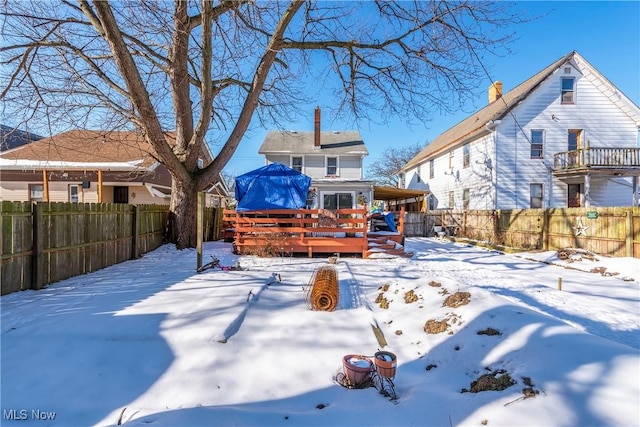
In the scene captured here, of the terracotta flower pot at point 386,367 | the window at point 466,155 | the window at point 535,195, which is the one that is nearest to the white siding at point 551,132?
the window at point 535,195

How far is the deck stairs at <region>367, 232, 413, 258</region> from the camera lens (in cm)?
964

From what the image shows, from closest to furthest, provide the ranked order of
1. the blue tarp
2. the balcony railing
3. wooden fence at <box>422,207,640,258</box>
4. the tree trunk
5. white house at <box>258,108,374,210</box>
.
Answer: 1. wooden fence at <box>422,207,640,258</box>
2. the blue tarp
3. the tree trunk
4. the balcony railing
5. white house at <box>258,108,374,210</box>

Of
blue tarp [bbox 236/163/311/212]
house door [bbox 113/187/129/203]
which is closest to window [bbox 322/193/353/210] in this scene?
blue tarp [bbox 236/163/311/212]

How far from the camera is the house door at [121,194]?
57.2 feet

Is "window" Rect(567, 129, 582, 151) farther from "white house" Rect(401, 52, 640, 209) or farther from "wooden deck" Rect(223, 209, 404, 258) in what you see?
"wooden deck" Rect(223, 209, 404, 258)

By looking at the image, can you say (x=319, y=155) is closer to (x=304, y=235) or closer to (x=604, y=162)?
(x=304, y=235)

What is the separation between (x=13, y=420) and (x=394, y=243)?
31.6 feet

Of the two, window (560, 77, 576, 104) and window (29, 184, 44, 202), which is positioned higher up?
window (560, 77, 576, 104)

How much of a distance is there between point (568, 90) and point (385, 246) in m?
15.2

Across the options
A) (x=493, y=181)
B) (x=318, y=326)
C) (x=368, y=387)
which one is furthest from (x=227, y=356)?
(x=493, y=181)

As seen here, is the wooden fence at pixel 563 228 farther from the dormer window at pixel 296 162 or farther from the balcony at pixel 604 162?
the dormer window at pixel 296 162

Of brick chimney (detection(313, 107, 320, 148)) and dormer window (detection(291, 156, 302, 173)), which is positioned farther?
brick chimney (detection(313, 107, 320, 148))

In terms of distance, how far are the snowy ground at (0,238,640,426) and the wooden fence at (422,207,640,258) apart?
447 centimetres

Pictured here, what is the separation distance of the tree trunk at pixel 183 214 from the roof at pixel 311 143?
10.9 metres
